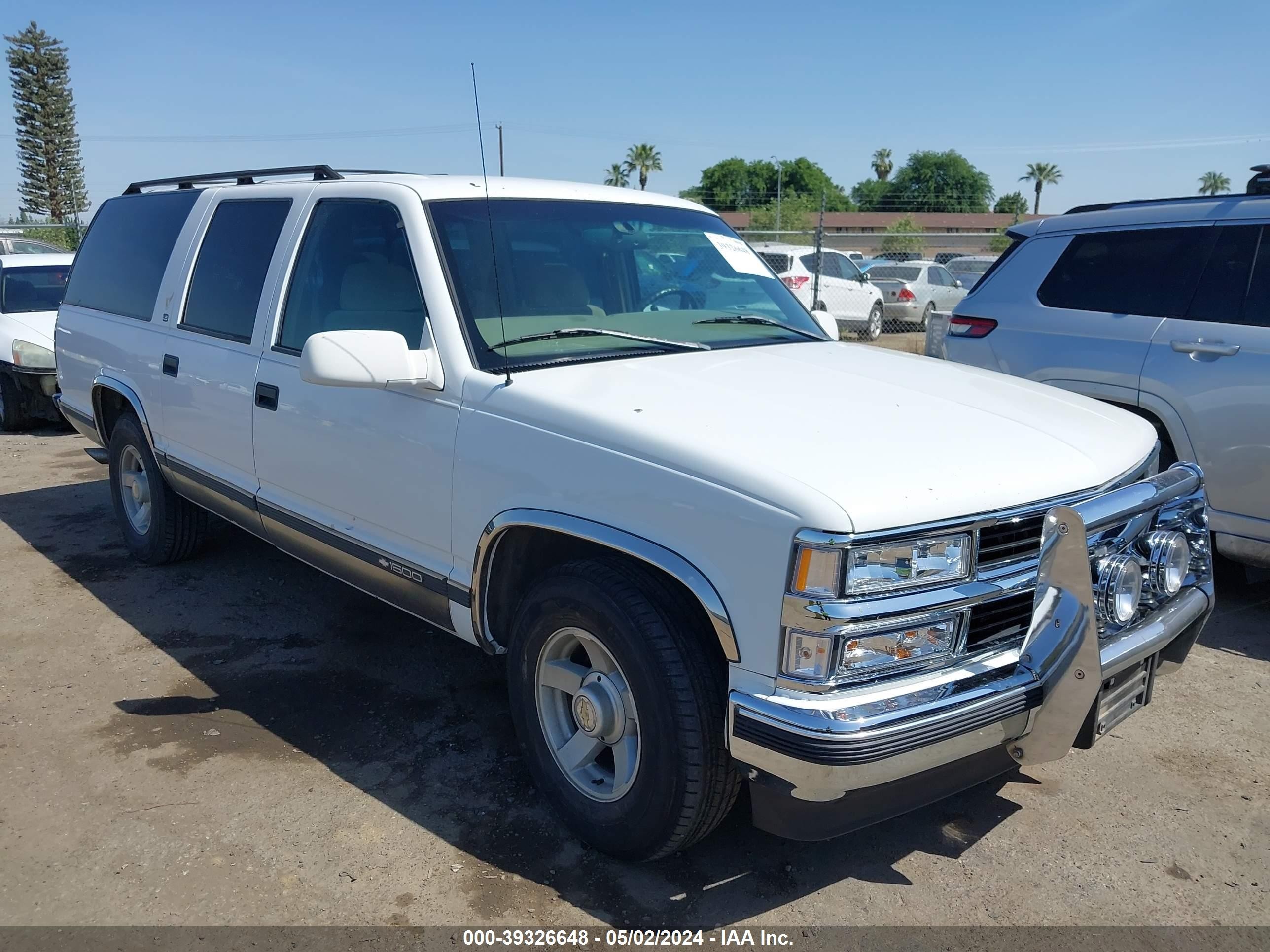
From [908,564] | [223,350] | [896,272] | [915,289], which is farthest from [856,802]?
[896,272]

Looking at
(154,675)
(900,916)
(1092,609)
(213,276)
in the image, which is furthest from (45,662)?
(1092,609)

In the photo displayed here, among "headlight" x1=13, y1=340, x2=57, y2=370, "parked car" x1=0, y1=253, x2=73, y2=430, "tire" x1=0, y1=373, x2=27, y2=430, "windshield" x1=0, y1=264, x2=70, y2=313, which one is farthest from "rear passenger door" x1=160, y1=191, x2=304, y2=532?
"windshield" x1=0, y1=264, x2=70, y2=313

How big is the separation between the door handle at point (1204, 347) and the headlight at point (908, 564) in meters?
3.19

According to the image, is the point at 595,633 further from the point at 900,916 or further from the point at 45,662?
the point at 45,662

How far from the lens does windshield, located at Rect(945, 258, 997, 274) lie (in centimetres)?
2489

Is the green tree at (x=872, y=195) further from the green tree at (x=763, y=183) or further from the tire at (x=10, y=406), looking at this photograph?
the tire at (x=10, y=406)

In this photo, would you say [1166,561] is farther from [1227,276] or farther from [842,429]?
[1227,276]

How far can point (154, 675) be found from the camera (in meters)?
4.28

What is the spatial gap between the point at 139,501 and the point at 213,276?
1.75 meters

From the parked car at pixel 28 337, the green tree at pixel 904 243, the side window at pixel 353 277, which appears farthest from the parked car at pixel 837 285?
the side window at pixel 353 277

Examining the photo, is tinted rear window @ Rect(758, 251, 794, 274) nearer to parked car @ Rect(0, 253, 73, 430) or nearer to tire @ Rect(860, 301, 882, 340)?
tire @ Rect(860, 301, 882, 340)

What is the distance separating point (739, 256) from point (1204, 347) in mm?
2421

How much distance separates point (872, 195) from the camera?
10481 cm

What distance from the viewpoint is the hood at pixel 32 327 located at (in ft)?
31.2
